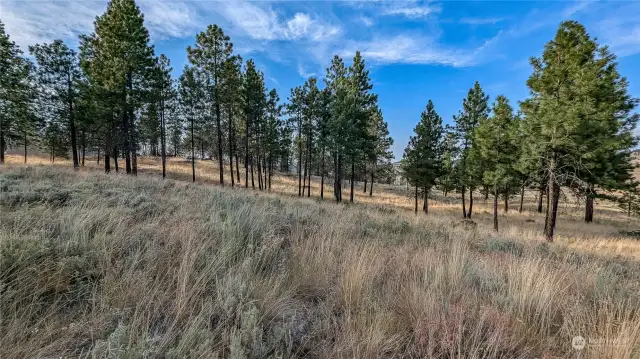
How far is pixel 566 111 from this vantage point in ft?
43.1

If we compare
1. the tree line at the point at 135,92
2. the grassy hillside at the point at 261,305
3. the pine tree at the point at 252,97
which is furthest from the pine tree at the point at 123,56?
the grassy hillside at the point at 261,305

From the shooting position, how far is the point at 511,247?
627cm

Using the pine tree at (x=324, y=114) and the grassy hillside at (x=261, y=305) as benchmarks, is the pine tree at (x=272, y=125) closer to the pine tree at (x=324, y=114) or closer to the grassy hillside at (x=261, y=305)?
the pine tree at (x=324, y=114)

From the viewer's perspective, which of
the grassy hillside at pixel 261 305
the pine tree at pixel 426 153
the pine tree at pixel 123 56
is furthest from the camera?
the pine tree at pixel 426 153

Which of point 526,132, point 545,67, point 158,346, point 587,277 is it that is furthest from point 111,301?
point 545,67

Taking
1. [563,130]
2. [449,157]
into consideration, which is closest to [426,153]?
[449,157]

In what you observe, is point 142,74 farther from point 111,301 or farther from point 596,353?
point 596,353

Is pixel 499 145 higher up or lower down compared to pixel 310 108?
lower down

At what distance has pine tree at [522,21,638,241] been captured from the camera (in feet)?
44.0

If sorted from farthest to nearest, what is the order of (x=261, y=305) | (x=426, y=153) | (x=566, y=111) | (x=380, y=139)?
(x=380, y=139) < (x=426, y=153) < (x=566, y=111) < (x=261, y=305)

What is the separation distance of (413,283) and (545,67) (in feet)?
61.9

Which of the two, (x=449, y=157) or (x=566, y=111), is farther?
(x=449, y=157)

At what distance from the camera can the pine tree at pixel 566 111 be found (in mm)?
13398

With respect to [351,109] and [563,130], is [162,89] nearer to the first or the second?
[351,109]
